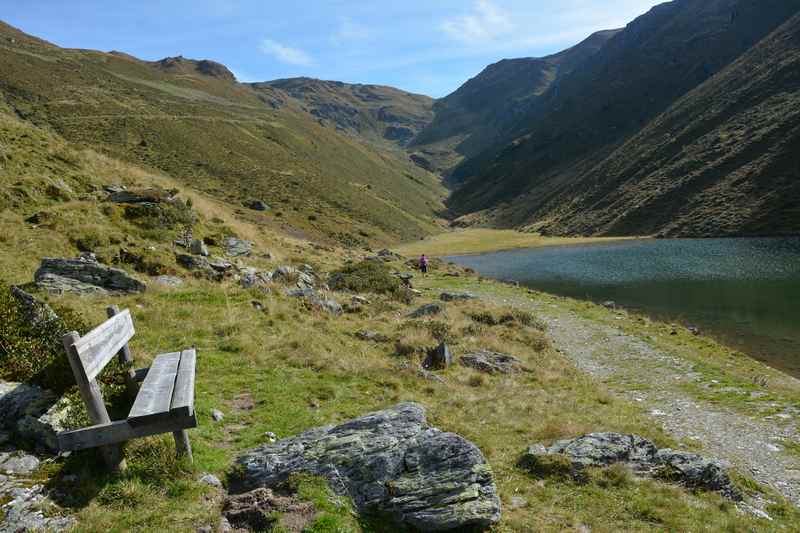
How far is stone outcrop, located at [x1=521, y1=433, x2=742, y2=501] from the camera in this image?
9.03 meters

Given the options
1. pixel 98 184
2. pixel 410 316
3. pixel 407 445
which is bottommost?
pixel 410 316

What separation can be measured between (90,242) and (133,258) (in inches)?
88.2

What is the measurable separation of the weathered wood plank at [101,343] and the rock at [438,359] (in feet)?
34.0

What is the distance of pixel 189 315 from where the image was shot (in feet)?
47.4

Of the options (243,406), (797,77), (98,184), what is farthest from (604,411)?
(797,77)

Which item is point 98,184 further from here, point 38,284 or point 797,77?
point 797,77

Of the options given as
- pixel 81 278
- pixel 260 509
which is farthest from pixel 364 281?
pixel 260 509

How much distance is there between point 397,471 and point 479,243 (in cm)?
10564

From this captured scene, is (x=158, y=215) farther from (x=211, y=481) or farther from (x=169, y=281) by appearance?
(x=211, y=481)

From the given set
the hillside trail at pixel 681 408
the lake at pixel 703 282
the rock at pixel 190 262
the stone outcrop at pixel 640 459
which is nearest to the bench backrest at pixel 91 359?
the stone outcrop at pixel 640 459

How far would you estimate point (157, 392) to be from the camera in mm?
6832

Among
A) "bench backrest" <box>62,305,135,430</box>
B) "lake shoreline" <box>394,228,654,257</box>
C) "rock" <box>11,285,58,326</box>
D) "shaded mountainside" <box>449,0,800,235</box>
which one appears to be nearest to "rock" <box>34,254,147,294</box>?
"rock" <box>11,285,58,326</box>

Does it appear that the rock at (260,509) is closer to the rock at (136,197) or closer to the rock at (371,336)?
the rock at (371,336)

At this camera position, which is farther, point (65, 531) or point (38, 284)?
point (38, 284)
